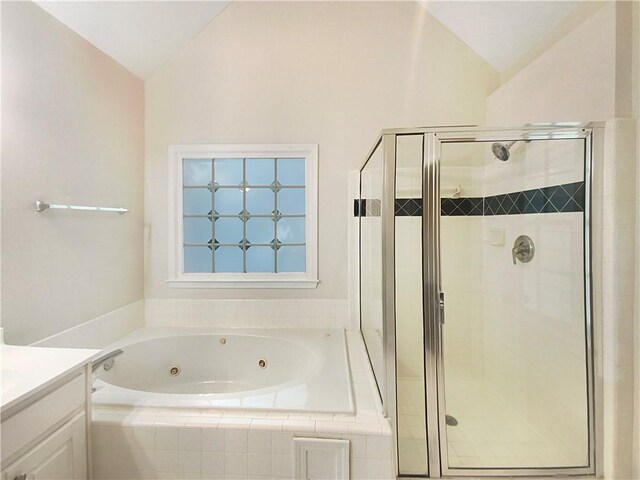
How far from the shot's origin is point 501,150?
1.67 meters

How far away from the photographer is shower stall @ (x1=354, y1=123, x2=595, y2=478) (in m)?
1.35

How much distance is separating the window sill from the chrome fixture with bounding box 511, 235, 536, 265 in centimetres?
137

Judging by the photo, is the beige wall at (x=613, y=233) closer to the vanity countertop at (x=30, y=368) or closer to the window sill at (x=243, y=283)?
the window sill at (x=243, y=283)

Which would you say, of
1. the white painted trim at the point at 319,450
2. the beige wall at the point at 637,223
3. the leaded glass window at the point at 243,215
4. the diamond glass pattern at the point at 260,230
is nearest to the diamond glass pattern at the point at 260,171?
the leaded glass window at the point at 243,215

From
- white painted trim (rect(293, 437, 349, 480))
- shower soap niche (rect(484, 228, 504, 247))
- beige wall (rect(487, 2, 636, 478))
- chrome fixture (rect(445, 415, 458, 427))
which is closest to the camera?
white painted trim (rect(293, 437, 349, 480))

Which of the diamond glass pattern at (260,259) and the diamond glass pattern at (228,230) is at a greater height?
the diamond glass pattern at (228,230)

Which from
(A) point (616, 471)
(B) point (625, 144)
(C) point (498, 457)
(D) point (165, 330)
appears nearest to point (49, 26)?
(D) point (165, 330)

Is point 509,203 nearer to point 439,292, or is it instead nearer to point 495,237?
point 495,237

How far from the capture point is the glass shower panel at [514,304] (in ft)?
4.66

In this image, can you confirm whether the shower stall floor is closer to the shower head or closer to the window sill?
the window sill

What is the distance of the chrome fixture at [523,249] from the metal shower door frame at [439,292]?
29 centimetres

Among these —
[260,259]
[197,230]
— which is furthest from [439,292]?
[197,230]

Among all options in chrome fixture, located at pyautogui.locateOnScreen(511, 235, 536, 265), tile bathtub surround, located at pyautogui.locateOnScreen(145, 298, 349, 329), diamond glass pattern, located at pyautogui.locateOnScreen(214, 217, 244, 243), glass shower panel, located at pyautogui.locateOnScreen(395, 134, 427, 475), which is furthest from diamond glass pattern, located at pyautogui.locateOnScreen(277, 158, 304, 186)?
chrome fixture, located at pyautogui.locateOnScreen(511, 235, 536, 265)

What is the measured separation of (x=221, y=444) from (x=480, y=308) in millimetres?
1670
